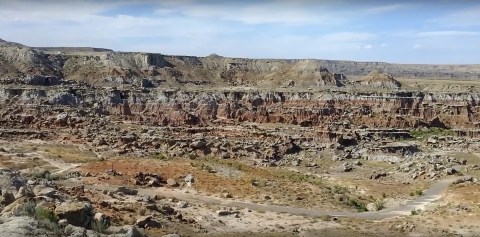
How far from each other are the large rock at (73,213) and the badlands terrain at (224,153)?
68 millimetres

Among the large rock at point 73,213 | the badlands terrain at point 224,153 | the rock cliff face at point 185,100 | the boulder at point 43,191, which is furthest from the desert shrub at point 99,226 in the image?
the rock cliff face at point 185,100

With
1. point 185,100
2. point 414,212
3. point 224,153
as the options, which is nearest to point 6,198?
point 414,212

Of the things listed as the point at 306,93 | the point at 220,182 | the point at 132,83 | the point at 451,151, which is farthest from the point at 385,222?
the point at 132,83

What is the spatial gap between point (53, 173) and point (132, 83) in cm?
7563

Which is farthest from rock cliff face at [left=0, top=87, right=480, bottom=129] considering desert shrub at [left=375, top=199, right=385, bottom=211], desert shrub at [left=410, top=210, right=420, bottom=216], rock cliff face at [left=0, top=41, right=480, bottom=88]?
desert shrub at [left=410, top=210, right=420, bottom=216]

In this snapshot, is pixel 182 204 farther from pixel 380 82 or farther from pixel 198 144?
pixel 380 82

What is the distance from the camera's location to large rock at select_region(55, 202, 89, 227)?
22.3m

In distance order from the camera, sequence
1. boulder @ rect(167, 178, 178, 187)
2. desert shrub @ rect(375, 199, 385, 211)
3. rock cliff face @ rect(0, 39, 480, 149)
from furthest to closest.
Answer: rock cliff face @ rect(0, 39, 480, 149) → boulder @ rect(167, 178, 178, 187) → desert shrub @ rect(375, 199, 385, 211)

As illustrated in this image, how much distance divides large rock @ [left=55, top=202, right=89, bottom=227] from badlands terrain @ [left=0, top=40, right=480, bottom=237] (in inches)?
2.7

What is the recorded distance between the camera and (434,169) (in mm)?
55156

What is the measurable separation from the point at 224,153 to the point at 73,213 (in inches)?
1719

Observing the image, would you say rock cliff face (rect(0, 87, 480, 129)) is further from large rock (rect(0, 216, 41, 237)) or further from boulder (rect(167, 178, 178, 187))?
large rock (rect(0, 216, 41, 237))

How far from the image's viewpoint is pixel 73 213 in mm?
22688

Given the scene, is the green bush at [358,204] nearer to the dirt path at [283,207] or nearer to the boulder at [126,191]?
the dirt path at [283,207]
